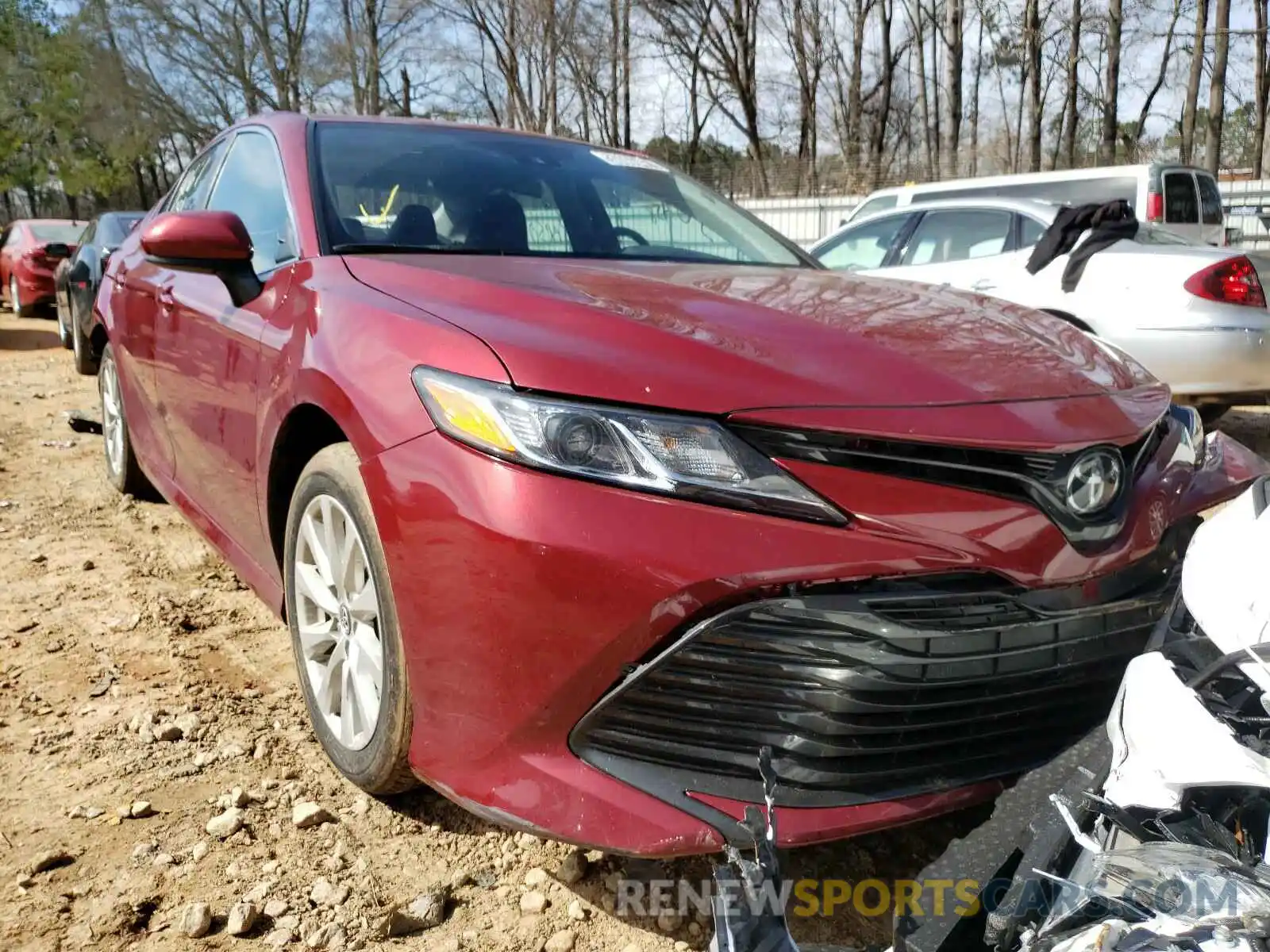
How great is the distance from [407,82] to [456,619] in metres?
34.5

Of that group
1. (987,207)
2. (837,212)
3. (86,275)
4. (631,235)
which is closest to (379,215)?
(631,235)

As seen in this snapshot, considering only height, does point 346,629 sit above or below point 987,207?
below

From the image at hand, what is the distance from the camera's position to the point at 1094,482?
1.73 meters

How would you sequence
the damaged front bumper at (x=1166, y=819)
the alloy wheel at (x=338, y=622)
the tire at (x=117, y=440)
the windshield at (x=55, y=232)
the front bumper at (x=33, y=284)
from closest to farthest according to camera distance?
the damaged front bumper at (x=1166, y=819)
the alloy wheel at (x=338, y=622)
the tire at (x=117, y=440)
the front bumper at (x=33, y=284)
the windshield at (x=55, y=232)

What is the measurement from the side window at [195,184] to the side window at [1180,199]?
26.3ft

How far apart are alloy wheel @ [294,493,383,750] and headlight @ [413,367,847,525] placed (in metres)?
0.44

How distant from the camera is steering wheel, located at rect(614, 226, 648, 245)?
9.55 feet

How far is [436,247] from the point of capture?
2.52 m

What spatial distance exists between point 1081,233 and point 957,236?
1075 mm

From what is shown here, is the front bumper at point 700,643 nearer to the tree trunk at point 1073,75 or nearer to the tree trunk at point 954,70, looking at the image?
the tree trunk at point 954,70

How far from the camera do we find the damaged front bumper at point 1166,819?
112 cm

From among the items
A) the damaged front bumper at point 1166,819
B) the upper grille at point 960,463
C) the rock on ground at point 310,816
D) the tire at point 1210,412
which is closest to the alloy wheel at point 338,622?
the rock on ground at point 310,816

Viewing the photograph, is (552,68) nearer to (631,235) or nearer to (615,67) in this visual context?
(615,67)

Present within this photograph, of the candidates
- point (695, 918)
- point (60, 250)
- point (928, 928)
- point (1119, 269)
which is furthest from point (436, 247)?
point (60, 250)
